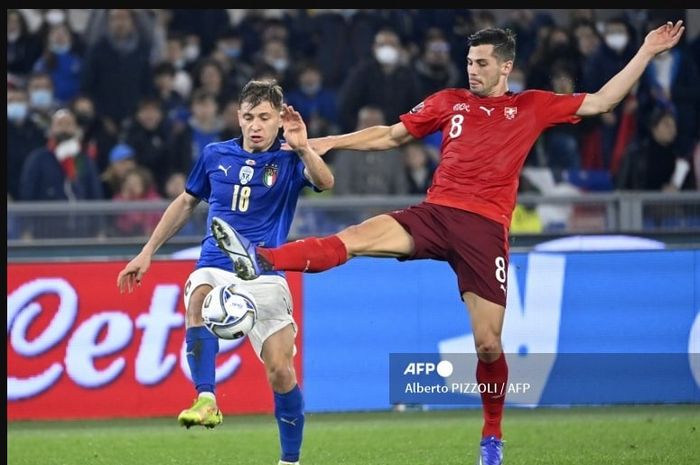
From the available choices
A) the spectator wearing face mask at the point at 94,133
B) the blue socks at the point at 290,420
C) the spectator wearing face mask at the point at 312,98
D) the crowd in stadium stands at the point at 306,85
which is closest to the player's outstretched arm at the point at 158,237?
the blue socks at the point at 290,420

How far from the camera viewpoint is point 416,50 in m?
17.1

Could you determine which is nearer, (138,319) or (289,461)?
(289,461)

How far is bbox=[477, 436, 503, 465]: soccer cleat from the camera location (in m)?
8.85

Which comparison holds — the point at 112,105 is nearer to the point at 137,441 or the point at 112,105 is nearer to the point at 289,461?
the point at 137,441

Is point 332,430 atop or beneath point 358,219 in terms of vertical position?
beneath

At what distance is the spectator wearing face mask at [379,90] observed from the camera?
16.1 metres

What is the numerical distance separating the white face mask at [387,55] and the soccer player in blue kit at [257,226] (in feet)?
23.7

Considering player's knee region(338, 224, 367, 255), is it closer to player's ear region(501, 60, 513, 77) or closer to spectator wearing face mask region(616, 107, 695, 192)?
player's ear region(501, 60, 513, 77)

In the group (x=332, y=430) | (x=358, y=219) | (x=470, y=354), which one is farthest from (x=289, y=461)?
(x=358, y=219)

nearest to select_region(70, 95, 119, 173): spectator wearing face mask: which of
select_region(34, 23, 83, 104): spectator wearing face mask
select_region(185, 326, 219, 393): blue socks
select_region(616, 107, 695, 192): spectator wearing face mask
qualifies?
select_region(34, 23, 83, 104): spectator wearing face mask

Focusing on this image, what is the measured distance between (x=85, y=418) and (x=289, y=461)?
430 cm

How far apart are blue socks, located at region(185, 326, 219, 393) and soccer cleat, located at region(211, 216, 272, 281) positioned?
0.76 meters

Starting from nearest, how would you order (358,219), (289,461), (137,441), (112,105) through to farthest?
1. (289,461)
2. (137,441)
3. (358,219)
4. (112,105)

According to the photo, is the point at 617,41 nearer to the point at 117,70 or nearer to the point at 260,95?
the point at 117,70
